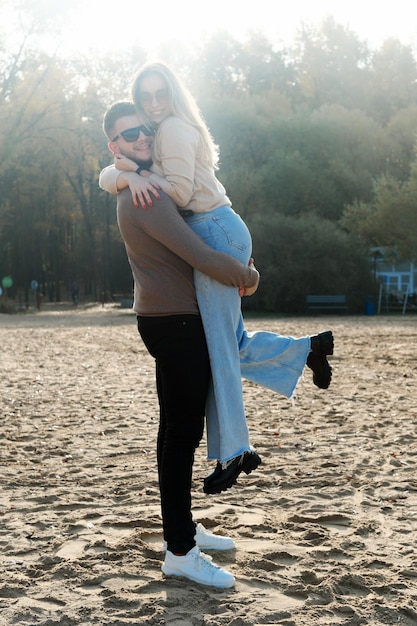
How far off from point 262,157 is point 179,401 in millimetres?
39326

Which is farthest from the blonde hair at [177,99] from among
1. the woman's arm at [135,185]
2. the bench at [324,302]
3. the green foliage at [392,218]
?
the green foliage at [392,218]

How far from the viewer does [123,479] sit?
5.67m

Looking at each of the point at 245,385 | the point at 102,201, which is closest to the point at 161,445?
the point at 245,385

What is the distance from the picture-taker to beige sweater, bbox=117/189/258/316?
3285 millimetres

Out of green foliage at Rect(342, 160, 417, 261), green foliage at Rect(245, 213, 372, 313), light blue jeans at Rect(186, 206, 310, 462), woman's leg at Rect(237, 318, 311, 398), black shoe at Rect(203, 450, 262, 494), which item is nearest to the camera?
light blue jeans at Rect(186, 206, 310, 462)

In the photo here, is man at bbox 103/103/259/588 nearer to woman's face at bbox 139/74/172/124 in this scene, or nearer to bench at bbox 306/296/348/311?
woman's face at bbox 139/74/172/124

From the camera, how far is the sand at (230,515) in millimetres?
3363

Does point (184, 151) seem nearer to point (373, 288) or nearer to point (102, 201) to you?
point (373, 288)

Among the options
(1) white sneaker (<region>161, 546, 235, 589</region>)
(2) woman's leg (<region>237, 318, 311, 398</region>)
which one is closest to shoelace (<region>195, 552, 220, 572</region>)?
(1) white sneaker (<region>161, 546, 235, 589</region>)

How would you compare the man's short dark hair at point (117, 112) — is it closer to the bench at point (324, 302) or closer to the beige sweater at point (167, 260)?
the beige sweater at point (167, 260)

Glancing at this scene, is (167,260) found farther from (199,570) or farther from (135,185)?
(199,570)

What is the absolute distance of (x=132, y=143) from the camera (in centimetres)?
346

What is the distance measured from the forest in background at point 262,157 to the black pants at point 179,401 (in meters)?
30.2

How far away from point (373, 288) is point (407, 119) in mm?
11758
